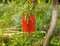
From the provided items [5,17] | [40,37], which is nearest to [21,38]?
[40,37]

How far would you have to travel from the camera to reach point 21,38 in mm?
2467

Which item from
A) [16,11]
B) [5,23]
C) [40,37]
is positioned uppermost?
[16,11]

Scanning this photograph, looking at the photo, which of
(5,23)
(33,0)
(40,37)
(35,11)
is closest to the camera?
(33,0)

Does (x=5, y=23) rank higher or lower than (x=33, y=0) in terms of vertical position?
lower

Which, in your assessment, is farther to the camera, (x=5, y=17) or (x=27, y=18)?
(x=5, y=17)

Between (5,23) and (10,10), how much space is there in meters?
0.24

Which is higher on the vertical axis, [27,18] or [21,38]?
[27,18]

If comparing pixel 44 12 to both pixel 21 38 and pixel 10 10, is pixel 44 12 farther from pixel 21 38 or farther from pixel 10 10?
pixel 21 38

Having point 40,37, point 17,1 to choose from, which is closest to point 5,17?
point 17,1

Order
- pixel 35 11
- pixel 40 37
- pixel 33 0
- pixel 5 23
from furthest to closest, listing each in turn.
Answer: pixel 40 37 < pixel 5 23 < pixel 35 11 < pixel 33 0

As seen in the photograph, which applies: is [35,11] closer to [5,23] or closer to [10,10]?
[10,10]

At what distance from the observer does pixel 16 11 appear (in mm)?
2059

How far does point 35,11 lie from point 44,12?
0.11 meters

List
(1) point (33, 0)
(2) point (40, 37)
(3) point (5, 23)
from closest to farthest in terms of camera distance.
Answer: (1) point (33, 0), (3) point (5, 23), (2) point (40, 37)
